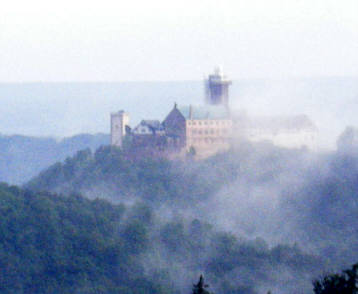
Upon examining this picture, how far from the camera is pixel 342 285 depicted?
41.5m

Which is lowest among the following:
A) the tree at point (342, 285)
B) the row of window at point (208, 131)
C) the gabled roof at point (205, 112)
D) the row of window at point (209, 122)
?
the tree at point (342, 285)

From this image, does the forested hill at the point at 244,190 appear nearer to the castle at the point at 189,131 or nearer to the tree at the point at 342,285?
the castle at the point at 189,131

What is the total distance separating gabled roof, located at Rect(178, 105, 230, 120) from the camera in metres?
104

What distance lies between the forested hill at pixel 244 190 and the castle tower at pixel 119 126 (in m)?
1.20

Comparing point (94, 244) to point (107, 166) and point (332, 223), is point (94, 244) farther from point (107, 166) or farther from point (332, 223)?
point (332, 223)

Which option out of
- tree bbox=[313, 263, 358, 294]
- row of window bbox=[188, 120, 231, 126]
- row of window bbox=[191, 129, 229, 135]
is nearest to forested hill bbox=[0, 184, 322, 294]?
row of window bbox=[191, 129, 229, 135]

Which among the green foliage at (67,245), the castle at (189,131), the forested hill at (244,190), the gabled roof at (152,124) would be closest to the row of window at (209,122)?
the castle at (189,131)

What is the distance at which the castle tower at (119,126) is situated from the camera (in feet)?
344

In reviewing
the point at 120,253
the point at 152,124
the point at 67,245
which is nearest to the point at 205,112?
the point at 152,124

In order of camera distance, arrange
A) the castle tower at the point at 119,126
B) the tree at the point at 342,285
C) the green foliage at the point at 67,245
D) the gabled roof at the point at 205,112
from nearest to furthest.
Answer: the tree at the point at 342,285
the green foliage at the point at 67,245
the gabled roof at the point at 205,112
the castle tower at the point at 119,126

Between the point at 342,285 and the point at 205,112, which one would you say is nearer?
the point at 342,285

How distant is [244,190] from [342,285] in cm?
7200

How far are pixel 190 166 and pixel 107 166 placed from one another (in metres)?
7.22

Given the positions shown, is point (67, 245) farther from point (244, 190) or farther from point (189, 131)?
point (244, 190)
